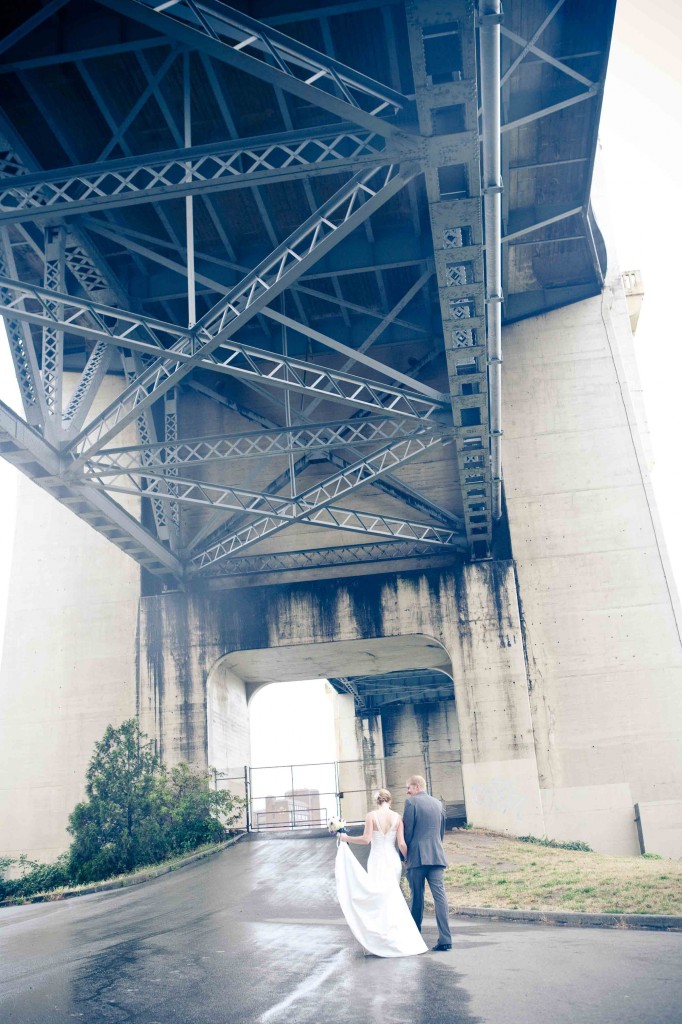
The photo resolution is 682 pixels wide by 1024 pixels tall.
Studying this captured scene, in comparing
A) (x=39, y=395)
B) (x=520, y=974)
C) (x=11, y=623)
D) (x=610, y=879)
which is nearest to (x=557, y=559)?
(x=610, y=879)

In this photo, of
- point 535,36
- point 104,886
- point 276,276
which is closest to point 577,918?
point 276,276

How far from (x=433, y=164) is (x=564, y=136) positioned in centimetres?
934

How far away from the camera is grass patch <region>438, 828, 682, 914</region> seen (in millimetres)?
9797

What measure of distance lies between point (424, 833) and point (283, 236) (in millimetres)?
14317

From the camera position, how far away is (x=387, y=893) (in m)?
8.09

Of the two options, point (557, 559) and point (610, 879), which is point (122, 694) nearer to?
point (557, 559)

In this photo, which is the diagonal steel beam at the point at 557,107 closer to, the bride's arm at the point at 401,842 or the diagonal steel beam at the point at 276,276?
the diagonal steel beam at the point at 276,276

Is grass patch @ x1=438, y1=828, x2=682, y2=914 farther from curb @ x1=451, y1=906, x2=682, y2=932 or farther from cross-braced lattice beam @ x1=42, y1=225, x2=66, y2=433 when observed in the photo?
cross-braced lattice beam @ x1=42, y1=225, x2=66, y2=433

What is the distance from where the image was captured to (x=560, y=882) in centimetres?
1155

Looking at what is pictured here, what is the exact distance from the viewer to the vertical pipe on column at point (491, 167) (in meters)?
9.28

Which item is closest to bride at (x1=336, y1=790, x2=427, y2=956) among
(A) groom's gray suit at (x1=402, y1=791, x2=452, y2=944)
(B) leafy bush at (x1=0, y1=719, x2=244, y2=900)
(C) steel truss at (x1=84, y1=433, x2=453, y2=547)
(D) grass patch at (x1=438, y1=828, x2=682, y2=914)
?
(A) groom's gray suit at (x1=402, y1=791, x2=452, y2=944)

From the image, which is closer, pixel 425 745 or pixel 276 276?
pixel 276 276

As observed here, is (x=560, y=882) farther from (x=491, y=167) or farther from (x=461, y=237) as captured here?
(x=491, y=167)

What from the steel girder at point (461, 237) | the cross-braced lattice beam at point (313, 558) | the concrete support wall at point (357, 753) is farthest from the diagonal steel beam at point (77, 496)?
the concrete support wall at point (357, 753)
